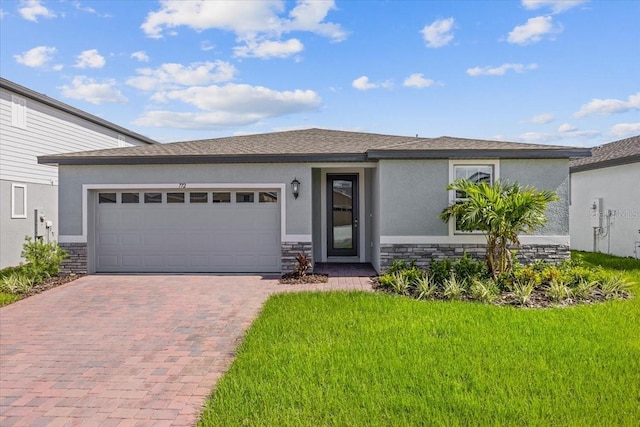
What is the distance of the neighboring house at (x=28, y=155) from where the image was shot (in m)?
12.3

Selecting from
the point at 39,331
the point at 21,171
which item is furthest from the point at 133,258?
the point at 21,171

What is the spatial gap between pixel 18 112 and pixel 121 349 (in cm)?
1122

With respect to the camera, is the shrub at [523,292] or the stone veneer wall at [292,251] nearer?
the shrub at [523,292]

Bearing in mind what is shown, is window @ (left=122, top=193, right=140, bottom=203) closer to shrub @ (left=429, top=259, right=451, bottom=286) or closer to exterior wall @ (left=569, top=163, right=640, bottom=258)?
shrub @ (left=429, top=259, right=451, bottom=286)

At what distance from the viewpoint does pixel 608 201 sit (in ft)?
46.0

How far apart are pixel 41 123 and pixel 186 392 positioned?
13.5 meters

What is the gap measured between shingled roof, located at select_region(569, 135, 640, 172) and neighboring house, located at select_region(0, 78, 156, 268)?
1867 cm

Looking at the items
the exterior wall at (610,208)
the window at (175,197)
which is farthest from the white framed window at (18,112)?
the exterior wall at (610,208)

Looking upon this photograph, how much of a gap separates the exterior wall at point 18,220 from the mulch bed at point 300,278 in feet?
29.0

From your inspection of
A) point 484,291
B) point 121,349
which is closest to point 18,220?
point 121,349

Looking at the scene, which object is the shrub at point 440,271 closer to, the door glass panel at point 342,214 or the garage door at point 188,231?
the door glass panel at point 342,214

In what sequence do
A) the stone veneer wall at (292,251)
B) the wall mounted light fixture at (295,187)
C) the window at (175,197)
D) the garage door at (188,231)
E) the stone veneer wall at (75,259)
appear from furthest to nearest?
the window at (175,197) < the garage door at (188,231) < the stone veneer wall at (75,259) < the stone veneer wall at (292,251) < the wall mounted light fixture at (295,187)

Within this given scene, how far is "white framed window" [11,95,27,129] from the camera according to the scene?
12.6 meters

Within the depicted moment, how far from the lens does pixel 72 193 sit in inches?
412
